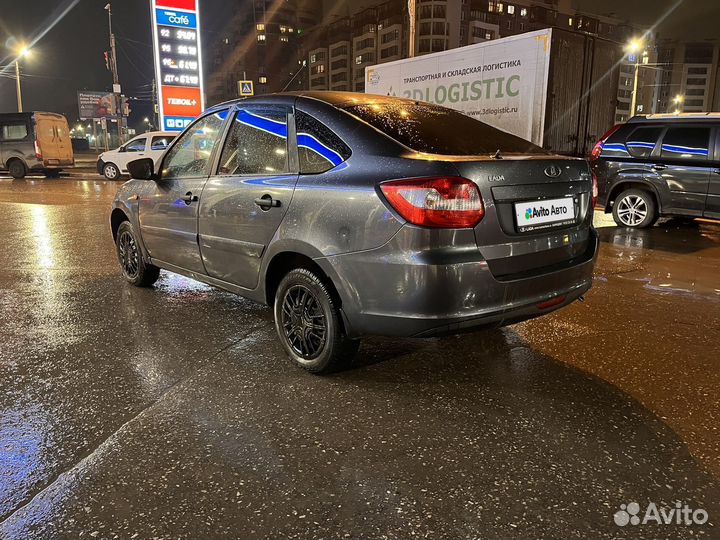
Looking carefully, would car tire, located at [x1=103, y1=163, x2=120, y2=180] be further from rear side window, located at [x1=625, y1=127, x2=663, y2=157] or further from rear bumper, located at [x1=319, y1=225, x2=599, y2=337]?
rear bumper, located at [x1=319, y1=225, x2=599, y2=337]

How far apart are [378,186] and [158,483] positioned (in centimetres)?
173

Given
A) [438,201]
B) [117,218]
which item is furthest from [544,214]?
[117,218]

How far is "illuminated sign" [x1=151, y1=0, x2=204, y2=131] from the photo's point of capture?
87.7 feet

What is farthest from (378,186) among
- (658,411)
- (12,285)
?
(12,285)

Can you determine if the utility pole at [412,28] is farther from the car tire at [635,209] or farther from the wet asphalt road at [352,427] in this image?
the wet asphalt road at [352,427]

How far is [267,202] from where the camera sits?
139 inches

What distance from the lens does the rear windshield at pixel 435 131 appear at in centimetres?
318

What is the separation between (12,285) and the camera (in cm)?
570

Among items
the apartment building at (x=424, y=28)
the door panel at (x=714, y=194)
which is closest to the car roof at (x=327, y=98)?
the door panel at (x=714, y=194)

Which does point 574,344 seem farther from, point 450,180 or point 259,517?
point 259,517

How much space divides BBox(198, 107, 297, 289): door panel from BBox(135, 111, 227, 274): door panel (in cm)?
17

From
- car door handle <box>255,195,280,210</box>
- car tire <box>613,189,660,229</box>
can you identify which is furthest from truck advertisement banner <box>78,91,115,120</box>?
car door handle <box>255,195,280,210</box>

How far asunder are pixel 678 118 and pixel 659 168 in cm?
81

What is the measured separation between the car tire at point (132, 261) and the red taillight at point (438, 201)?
346 cm
